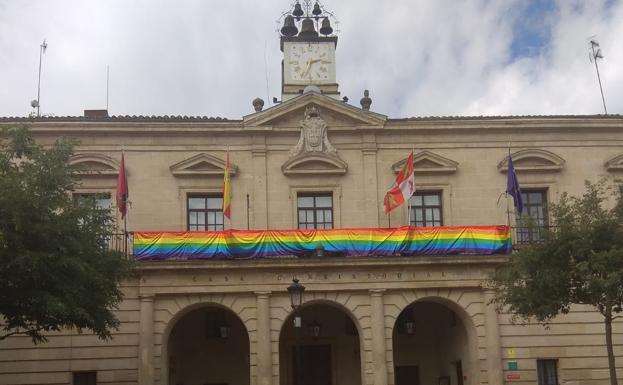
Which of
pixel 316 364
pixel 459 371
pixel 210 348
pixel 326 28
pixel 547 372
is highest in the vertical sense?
pixel 326 28

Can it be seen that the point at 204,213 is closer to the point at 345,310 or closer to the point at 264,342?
the point at 264,342

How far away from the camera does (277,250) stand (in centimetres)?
2745

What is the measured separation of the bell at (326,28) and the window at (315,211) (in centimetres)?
848

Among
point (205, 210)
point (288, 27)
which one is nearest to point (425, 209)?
point (205, 210)

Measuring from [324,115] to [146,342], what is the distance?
10.3 metres

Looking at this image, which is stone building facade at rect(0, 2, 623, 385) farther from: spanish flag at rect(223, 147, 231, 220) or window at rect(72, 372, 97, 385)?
spanish flag at rect(223, 147, 231, 220)

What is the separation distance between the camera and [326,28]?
115ft

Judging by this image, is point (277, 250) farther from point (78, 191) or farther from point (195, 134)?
point (78, 191)

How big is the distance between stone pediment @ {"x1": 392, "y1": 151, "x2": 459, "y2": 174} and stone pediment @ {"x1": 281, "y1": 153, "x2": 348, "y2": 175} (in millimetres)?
2062

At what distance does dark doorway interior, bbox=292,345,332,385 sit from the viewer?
30.6 meters

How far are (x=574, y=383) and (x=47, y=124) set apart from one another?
66.2ft

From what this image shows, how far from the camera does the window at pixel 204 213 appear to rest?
29625 mm

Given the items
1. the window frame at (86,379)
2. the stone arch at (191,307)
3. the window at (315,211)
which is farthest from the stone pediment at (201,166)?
the window frame at (86,379)

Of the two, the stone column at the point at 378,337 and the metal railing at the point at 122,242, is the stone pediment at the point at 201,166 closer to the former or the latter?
the metal railing at the point at 122,242
